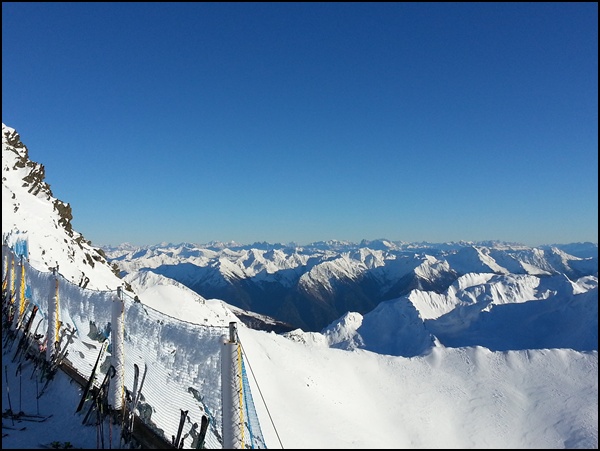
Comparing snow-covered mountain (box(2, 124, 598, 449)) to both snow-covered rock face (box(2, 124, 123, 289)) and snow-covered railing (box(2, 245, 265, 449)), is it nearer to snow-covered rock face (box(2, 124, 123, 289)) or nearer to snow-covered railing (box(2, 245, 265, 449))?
snow-covered railing (box(2, 245, 265, 449))

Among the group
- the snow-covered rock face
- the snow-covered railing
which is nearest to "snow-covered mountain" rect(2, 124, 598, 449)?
the snow-covered railing

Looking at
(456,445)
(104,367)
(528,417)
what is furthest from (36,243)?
(528,417)

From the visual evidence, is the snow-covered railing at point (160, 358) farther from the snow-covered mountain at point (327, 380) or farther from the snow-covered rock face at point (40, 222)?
the snow-covered rock face at point (40, 222)

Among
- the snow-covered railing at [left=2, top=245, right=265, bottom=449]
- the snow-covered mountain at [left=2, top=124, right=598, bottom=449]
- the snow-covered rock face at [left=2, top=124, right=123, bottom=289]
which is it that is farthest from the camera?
the snow-covered rock face at [left=2, top=124, right=123, bottom=289]

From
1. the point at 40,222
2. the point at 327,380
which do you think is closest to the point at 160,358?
the point at 327,380

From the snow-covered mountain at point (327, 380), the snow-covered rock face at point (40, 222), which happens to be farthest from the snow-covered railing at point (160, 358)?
the snow-covered rock face at point (40, 222)

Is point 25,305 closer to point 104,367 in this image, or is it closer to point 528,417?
point 104,367

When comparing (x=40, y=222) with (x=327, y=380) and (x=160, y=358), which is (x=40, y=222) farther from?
(x=160, y=358)

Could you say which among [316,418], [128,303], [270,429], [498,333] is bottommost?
[498,333]
